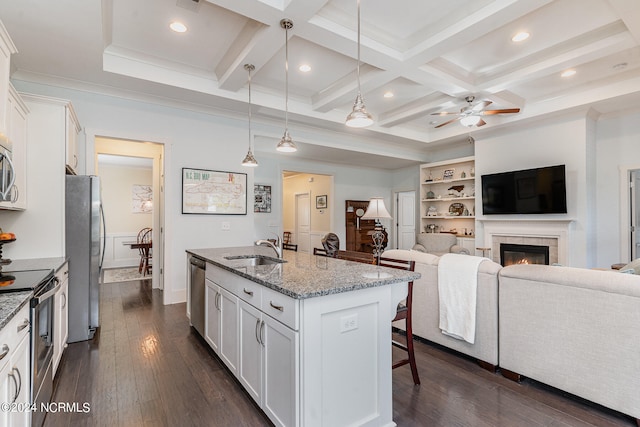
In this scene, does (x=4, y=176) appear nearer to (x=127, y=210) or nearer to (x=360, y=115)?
(x=360, y=115)

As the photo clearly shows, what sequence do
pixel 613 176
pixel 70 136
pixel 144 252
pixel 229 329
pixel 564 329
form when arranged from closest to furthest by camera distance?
pixel 564 329 < pixel 229 329 < pixel 70 136 < pixel 613 176 < pixel 144 252

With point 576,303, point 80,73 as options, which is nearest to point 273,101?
point 80,73

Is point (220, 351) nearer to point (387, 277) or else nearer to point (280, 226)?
point (387, 277)

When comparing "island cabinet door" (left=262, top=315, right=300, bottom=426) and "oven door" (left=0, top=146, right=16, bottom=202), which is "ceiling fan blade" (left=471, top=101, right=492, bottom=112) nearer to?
"island cabinet door" (left=262, top=315, right=300, bottom=426)

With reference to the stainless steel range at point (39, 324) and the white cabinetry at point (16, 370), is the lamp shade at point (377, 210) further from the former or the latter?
the white cabinetry at point (16, 370)

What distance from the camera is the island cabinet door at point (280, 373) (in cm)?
158

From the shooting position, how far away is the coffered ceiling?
278cm

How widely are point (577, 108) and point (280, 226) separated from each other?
5705mm

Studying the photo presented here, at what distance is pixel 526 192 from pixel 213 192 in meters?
5.21

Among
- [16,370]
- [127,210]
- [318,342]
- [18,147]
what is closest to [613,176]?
[318,342]

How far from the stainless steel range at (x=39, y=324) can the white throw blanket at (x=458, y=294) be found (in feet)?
9.11

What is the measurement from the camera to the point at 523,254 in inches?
221

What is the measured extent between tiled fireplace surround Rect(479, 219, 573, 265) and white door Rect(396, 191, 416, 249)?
2719 millimetres

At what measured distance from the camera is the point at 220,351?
102 inches
